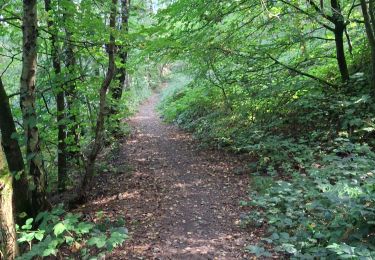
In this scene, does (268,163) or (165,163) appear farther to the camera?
(165,163)

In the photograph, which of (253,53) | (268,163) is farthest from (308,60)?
(268,163)

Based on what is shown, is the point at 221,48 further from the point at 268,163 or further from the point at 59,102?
the point at 59,102

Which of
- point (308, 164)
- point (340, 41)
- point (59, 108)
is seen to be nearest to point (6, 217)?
point (59, 108)

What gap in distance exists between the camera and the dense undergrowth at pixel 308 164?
402 cm

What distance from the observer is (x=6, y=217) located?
343 cm

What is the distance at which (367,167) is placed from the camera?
524 centimetres

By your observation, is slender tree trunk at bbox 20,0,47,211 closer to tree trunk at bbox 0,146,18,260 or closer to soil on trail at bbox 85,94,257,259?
tree trunk at bbox 0,146,18,260

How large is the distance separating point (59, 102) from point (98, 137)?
155cm

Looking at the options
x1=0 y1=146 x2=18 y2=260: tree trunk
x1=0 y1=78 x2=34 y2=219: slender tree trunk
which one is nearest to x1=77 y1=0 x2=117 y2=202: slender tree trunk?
x1=0 y1=78 x2=34 y2=219: slender tree trunk

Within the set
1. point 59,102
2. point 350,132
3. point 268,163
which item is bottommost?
point 268,163

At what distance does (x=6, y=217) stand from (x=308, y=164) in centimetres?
527

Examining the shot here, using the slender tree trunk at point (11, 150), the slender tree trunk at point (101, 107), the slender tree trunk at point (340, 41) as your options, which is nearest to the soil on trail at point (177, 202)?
the slender tree trunk at point (101, 107)

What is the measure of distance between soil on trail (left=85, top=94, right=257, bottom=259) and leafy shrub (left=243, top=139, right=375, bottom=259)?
531mm

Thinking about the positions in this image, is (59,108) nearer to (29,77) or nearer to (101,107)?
(101,107)
